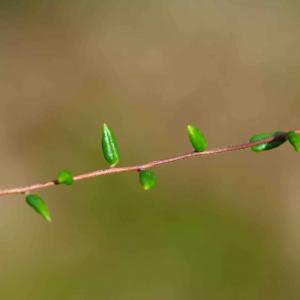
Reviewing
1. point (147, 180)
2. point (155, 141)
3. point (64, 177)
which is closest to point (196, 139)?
point (147, 180)

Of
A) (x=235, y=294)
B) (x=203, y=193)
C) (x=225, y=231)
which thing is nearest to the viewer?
(x=235, y=294)

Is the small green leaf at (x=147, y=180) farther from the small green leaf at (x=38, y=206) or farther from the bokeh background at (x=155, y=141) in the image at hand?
the bokeh background at (x=155, y=141)

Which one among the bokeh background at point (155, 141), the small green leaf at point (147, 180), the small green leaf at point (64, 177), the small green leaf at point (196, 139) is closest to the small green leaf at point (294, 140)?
the small green leaf at point (196, 139)

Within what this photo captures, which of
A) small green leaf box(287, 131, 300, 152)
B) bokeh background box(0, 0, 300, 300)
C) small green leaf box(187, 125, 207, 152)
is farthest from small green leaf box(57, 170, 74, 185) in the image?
bokeh background box(0, 0, 300, 300)

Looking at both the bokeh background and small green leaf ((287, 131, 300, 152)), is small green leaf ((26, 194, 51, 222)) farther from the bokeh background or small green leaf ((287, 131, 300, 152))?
the bokeh background

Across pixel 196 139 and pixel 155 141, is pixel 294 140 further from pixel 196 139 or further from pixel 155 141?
pixel 155 141

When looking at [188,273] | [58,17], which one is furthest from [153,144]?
[58,17]

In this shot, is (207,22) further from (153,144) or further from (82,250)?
(82,250)
